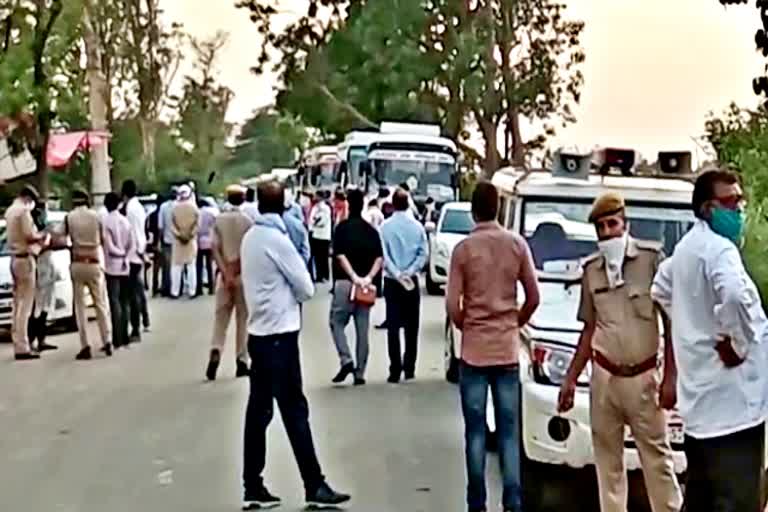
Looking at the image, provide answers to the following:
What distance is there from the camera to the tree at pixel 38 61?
2694 cm

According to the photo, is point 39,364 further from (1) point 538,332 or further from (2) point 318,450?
(1) point 538,332

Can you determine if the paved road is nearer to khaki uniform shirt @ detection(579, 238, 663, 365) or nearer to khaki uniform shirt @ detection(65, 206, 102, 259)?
khaki uniform shirt @ detection(65, 206, 102, 259)

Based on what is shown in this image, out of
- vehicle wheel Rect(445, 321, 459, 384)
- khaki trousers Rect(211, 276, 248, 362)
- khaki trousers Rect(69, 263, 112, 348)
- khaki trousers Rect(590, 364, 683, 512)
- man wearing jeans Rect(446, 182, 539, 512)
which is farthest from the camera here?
khaki trousers Rect(69, 263, 112, 348)

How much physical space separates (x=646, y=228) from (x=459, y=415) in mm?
3479

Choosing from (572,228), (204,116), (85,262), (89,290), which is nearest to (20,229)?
(85,262)

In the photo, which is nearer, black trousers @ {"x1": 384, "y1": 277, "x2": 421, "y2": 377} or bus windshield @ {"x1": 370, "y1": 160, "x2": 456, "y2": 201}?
black trousers @ {"x1": 384, "y1": 277, "x2": 421, "y2": 377}

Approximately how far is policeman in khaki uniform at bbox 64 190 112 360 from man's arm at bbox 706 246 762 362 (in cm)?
1240

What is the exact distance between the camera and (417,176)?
36.2 meters

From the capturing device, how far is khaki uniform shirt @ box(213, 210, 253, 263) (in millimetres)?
16312

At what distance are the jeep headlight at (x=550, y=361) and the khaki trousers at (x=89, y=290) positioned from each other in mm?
9710

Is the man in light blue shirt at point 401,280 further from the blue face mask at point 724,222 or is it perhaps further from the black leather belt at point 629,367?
the blue face mask at point 724,222

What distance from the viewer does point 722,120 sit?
61.7ft

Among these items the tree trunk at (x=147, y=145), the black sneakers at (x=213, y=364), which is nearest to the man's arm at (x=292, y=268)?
the black sneakers at (x=213, y=364)

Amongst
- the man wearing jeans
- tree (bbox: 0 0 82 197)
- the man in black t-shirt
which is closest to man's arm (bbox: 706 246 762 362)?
the man wearing jeans
